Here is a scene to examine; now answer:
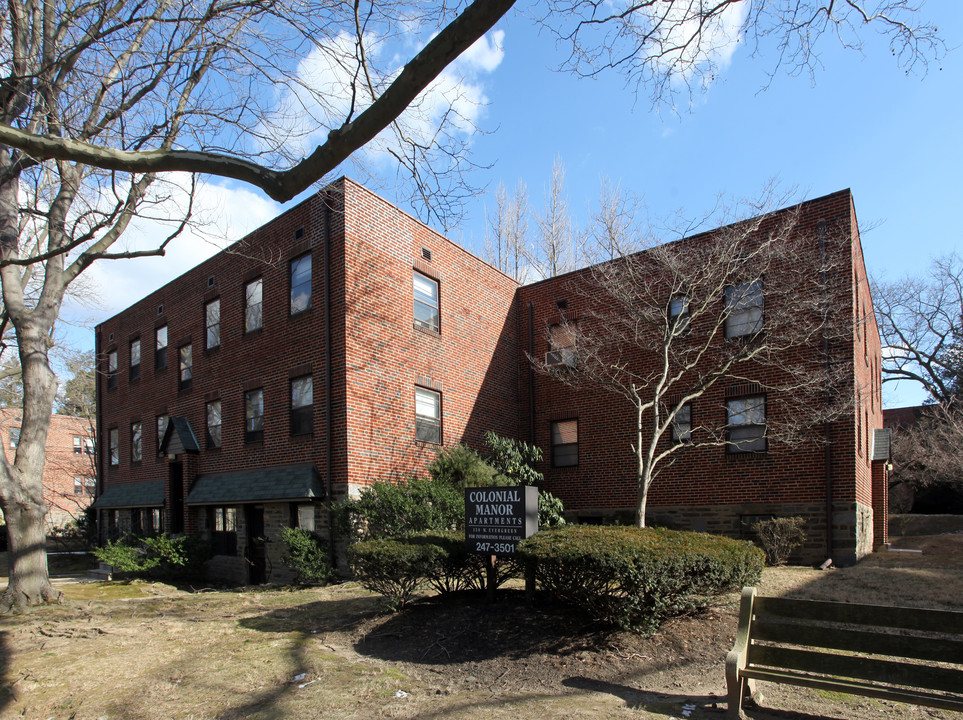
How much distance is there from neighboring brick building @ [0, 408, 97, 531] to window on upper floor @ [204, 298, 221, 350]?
25.3 meters

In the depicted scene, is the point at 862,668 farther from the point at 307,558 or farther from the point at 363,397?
the point at 363,397

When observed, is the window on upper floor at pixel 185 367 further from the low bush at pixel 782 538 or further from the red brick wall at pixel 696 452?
the low bush at pixel 782 538

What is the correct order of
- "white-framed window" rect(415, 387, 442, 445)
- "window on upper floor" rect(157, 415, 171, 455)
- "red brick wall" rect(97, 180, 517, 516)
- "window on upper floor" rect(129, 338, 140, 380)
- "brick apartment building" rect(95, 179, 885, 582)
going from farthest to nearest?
"window on upper floor" rect(129, 338, 140, 380)
"window on upper floor" rect(157, 415, 171, 455)
"white-framed window" rect(415, 387, 442, 445)
"red brick wall" rect(97, 180, 517, 516)
"brick apartment building" rect(95, 179, 885, 582)

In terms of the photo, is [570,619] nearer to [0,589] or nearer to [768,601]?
[768,601]

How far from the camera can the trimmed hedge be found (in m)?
8.87

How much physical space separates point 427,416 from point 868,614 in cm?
1248

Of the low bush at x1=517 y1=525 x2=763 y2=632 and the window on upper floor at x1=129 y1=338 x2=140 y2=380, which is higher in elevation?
the window on upper floor at x1=129 y1=338 x2=140 y2=380

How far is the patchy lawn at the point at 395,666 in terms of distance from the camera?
229 inches

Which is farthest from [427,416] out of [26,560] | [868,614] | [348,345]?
[868,614]

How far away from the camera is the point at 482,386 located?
63.0 feet

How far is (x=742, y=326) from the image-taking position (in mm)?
15953

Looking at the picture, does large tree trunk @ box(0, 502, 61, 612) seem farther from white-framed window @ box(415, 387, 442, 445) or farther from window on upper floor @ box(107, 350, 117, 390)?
window on upper floor @ box(107, 350, 117, 390)

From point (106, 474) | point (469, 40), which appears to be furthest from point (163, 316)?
point (469, 40)

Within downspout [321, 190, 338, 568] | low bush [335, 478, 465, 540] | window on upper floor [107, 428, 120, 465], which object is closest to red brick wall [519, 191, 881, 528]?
low bush [335, 478, 465, 540]
